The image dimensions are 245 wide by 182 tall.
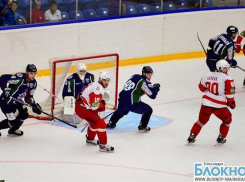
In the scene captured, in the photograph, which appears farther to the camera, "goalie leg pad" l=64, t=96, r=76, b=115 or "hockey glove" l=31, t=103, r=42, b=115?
"goalie leg pad" l=64, t=96, r=76, b=115

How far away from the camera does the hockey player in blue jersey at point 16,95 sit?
8456 mm

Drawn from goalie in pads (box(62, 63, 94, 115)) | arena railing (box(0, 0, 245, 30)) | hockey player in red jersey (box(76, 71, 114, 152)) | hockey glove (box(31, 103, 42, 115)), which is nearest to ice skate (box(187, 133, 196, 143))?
hockey player in red jersey (box(76, 71, 114, 152))

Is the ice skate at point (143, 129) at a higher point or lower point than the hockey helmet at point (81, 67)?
lower

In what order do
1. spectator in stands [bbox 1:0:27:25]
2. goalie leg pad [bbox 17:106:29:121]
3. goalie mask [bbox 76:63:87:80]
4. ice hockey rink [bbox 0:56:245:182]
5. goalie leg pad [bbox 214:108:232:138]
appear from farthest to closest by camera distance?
spectator in stands [bbox 1:0:27:25] < goalie mask [bbox 76:63:87:80] < goalie leg pad [bbox 17:106:29:121] < goalie leg pad [bbox 214:108:232:138] < ice hockey rink [bbox 0:56:245:182]

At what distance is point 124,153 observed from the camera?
828 centimetres

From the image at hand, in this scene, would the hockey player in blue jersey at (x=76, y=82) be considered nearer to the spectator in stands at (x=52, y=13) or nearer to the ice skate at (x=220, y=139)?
the ice skate at (x=220, y=139)

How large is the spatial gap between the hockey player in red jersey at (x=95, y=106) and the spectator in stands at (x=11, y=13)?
372cm

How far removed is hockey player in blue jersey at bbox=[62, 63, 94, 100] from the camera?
9.18 metres

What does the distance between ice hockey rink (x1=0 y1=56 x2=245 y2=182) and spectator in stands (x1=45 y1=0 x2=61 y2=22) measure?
76.5 inches

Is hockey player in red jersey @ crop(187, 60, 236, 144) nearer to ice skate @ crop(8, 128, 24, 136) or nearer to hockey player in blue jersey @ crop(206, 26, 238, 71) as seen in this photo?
ice skate @ crop(8, 128, 24, 136)

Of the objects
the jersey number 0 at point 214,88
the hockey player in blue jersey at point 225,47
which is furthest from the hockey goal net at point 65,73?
the jersey number 0 at point 214,88

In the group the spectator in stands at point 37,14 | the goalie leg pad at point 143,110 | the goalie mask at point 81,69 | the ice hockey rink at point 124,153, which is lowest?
the ice hockey rink at point 124,153

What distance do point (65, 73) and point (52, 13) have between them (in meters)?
2.57

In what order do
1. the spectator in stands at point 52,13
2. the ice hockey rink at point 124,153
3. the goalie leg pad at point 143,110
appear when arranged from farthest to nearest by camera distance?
the spectator in stands at point 52,13 → the goalie leg pad at point 143,110 → the ice hockey rink at point 124,153
